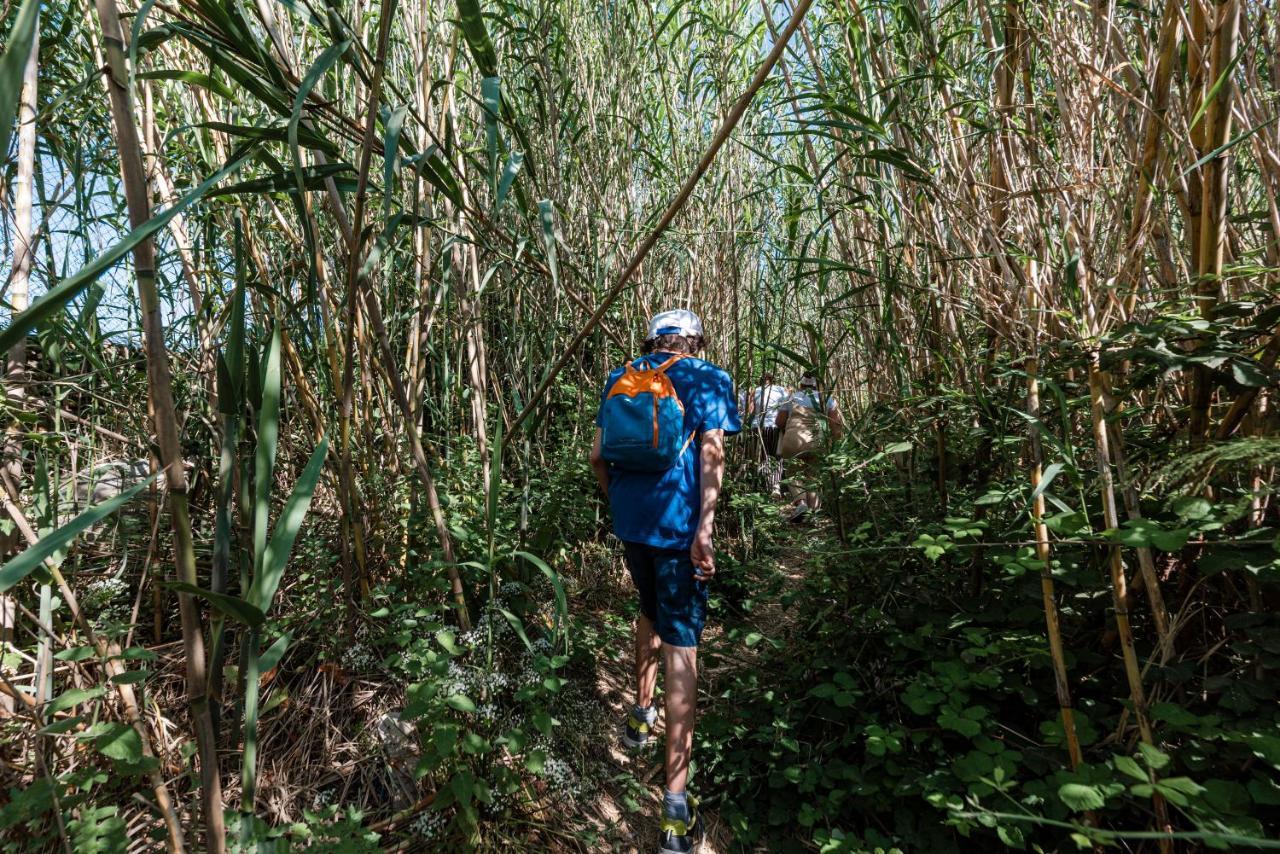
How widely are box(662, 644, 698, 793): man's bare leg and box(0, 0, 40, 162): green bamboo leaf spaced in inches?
66.8

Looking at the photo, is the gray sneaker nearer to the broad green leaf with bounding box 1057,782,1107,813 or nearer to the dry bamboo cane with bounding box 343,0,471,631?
the dry bamboo cane with bounding box 343,0,471,631

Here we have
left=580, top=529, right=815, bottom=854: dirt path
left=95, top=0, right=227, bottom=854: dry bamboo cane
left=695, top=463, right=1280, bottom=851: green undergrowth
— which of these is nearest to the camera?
left=95, top=0, right=227, bottom=854: dry bamboo cane

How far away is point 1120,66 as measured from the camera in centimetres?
120

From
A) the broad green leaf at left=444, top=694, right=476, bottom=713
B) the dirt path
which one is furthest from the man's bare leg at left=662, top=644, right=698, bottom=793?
the broad green leaf at left=444, top=694, right=476, bottom=713

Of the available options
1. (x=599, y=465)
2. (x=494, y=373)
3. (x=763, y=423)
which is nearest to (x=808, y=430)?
(x=763, y=423)

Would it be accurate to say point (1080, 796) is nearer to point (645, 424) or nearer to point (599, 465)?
point (645, 424)

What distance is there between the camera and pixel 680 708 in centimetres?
184

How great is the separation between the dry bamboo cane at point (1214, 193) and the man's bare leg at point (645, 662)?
5.27 feet

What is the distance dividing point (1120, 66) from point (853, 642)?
162 cm

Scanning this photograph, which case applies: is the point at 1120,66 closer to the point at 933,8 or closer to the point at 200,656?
the point at 933,8

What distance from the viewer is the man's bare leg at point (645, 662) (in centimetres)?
218


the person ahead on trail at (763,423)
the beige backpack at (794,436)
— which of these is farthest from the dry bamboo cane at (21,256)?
the beige backpack at (794,436)

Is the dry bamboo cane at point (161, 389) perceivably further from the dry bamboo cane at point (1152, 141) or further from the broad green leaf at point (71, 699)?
the dry bamboo cane at point (1152, 141)

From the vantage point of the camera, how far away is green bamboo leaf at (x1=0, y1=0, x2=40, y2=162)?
472 millimetres
